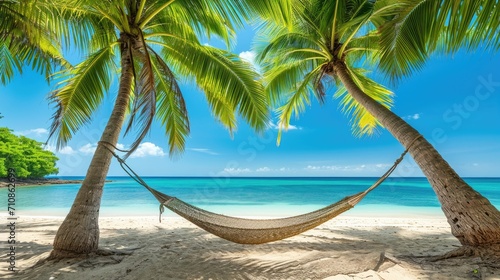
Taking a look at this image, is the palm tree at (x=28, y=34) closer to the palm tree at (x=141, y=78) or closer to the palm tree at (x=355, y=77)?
the palm tree at (x=141, y=78)

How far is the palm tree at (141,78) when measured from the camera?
1.97 m

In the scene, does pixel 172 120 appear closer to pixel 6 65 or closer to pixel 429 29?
pixel 6 65

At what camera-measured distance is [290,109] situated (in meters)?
3.95

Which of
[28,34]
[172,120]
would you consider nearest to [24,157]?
[172,120]

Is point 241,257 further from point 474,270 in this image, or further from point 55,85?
point 55,85

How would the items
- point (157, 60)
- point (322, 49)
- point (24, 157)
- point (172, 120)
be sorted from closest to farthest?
point (157, 60) → point (322, 49) → point (172, 120) → point (24, 157)

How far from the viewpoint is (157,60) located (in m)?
2.71

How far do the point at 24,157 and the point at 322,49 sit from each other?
17.4 metres

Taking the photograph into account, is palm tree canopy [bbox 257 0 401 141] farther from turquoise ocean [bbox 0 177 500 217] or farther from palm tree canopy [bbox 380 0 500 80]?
turquoise ocean [bbox 0 177 500 217]

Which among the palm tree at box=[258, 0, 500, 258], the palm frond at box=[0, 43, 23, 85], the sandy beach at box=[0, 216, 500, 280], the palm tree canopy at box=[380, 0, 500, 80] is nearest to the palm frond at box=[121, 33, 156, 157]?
the sandy beach at box=[0, 216, 500, 280]

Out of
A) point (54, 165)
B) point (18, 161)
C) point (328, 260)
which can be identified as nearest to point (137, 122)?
point (328, 260)

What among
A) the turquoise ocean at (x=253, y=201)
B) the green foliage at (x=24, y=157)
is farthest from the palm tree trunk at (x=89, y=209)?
the green foliage at (x=24, y=157)

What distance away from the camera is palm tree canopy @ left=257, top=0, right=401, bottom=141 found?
9.07 ft

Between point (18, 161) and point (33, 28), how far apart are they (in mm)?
16473
